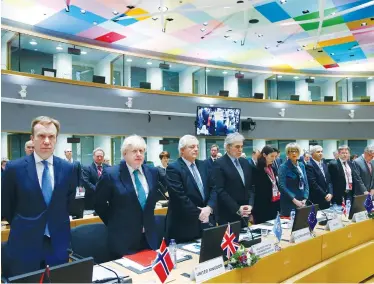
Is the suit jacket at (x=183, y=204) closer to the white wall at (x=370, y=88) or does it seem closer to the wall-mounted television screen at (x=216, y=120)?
the wall-mounted television screen at (x=216, y=120)

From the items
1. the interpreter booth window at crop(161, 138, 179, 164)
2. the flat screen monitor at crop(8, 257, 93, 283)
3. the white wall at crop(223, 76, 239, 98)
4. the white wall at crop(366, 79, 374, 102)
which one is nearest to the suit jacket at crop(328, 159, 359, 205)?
the flat screen monitor at crop(8, 257, 93, 283)

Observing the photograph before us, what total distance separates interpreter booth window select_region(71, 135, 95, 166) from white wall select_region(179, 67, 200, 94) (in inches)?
146

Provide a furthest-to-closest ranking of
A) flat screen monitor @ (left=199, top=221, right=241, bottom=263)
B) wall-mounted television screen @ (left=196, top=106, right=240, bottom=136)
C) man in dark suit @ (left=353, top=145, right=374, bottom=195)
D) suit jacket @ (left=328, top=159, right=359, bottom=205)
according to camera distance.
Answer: wall-mounted television screen @ (left=196, top=106, right=240, bottom=136) < man in dark suit @ (left=353, top=145, right=374, bottom=195) < suit jacket @ (left=328, top=159, right=359, bottom=205) < flat screen monitor @ (left=199, top=221, right=241, bottom=263)

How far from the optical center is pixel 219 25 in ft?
29.6

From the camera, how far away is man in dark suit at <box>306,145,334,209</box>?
444 cm

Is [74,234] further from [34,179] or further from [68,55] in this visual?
[68,55]

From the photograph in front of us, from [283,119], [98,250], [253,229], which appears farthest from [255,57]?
[98,250]

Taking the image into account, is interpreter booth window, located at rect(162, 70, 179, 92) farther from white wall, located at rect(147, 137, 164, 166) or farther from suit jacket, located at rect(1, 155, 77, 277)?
suit jacket, located at rect(1, 155, 77, 277)

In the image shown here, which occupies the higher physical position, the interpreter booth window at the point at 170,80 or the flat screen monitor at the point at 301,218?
the interpreter booth window at the point at 170,80

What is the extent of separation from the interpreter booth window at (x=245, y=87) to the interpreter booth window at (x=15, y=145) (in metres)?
8.17

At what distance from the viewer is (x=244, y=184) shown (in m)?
3.43

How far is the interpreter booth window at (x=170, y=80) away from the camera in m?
11.7

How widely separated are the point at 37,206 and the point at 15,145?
23.3 feet

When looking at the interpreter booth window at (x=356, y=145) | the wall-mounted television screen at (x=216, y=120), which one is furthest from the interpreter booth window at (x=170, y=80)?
the interpreter booth window at (x=356, y=145)
